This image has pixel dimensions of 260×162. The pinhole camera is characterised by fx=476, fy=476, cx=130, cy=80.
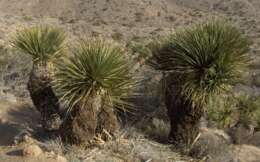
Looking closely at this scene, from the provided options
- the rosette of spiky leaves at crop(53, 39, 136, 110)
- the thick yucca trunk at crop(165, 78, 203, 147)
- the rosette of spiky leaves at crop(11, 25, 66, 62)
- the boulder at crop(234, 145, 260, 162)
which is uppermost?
the rosette of spiky leaves at crop(11, 25, 66, 62)

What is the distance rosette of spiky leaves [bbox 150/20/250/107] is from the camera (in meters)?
8.44

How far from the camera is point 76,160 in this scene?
7699 millimetres

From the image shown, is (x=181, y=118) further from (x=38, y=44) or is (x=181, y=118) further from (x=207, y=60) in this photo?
(x=38, y=44)

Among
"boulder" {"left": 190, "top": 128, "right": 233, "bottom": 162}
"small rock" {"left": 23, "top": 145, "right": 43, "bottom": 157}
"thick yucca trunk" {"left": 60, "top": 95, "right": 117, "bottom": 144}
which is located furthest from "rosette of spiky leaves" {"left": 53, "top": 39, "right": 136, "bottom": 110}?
"boulder" {"left": 190, "top": 128, "right": 233, "bottom": 162}

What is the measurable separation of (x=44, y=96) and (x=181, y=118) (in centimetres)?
282

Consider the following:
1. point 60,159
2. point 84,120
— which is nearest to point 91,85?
point 84,120

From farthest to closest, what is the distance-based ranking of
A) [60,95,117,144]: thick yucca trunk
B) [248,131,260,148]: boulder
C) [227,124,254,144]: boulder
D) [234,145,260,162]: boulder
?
1. [248,131,260,148]: boulder
2. [227,124,254,144]: boulder
3. [234,145,260,162]: boulder
4. [60,95,117,144]: thick yucca trunk

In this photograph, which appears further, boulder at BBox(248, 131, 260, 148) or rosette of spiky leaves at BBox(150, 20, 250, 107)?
boulder at BBox(248, 131, 260, 148)

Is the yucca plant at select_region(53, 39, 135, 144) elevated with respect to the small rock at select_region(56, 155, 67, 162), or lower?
elevated

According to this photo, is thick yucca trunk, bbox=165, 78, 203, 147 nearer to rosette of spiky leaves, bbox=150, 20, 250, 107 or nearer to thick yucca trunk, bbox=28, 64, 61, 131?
rosette of spiky leaves, bbox=150, 20, 250, 107

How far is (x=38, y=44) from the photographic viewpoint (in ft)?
31.0

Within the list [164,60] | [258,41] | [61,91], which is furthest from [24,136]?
[258,41]

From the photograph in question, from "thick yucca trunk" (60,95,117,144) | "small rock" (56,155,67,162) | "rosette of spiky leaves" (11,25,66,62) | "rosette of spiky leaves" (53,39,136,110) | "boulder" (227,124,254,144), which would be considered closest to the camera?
A: "small rock" (56,155,67,162)

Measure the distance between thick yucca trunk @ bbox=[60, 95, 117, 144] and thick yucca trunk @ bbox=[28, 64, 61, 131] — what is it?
1.00 metres
